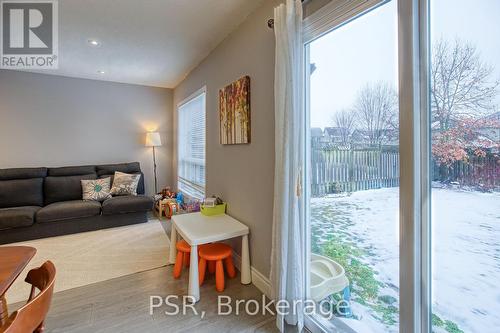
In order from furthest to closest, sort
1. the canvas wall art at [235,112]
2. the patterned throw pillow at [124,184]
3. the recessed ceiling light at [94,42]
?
the patterned throw pillow at [124,184] < the recessed ceiling light at [94,42] < the canvas wall art at [235,112]

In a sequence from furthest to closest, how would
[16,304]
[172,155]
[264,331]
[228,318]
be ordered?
[172,155]
[16,304]
[228,318]
[264,331]

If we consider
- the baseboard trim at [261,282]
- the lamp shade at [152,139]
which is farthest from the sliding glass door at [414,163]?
the lamp shade at [152,139]

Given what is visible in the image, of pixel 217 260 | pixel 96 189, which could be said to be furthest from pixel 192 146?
pixel 217 260

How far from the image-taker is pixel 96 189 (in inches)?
155

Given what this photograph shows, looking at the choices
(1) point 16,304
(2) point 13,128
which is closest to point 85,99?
(2) point 13,128

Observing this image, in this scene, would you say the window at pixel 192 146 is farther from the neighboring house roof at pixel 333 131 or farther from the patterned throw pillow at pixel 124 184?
the neighboring house roof at pixel 333 131

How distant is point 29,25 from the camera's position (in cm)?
242

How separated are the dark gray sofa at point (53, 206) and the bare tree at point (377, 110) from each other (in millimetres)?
3532

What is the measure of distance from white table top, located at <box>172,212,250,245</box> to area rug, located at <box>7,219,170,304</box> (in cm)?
62

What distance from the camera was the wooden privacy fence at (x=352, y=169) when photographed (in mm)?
1251

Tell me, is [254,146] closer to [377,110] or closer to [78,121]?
[377,110]

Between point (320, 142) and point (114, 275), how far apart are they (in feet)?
7.64

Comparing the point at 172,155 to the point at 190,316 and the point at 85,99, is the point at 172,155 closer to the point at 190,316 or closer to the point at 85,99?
the point at 85,99

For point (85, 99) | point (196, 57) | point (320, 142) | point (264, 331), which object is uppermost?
point (196, 57)
